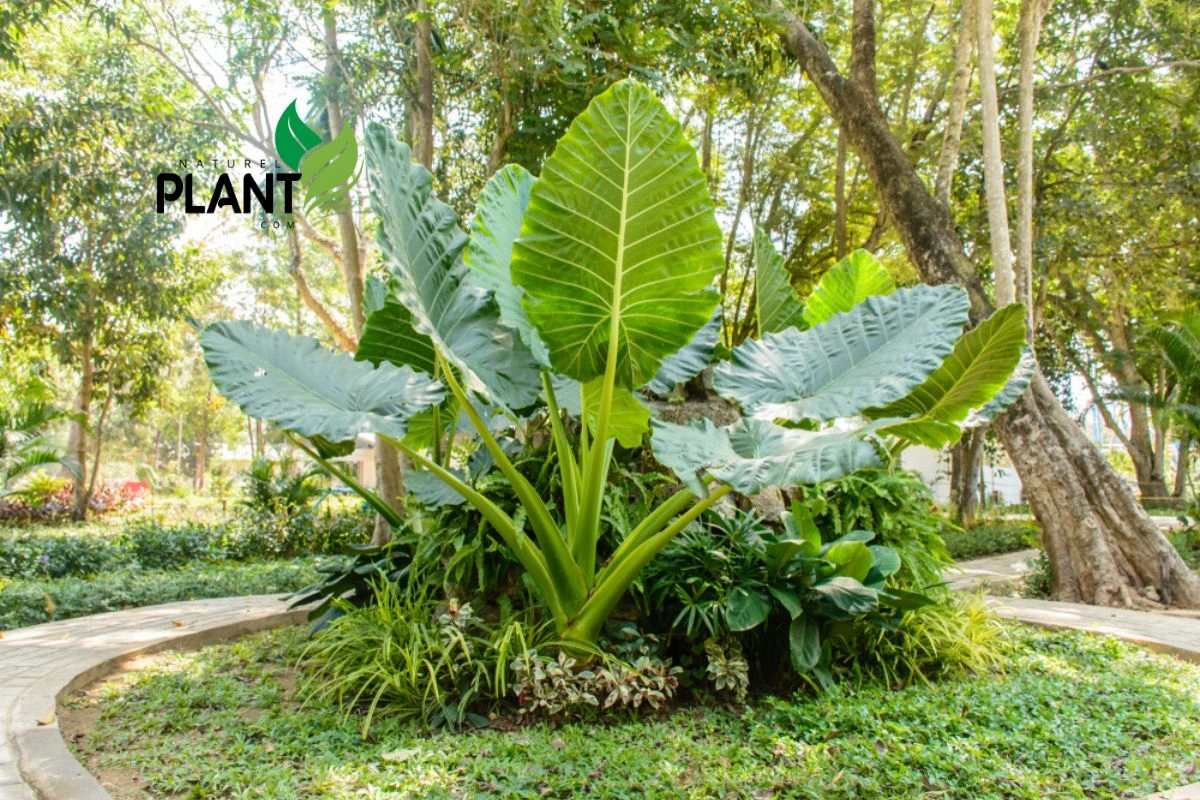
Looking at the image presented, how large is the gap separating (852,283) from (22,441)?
25.5 feet

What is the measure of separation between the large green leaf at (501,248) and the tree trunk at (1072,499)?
432 cm

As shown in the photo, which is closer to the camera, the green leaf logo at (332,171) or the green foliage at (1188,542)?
the green leaf logo at (332,171)

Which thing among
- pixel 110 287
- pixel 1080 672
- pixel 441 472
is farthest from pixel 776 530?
pixel 110 287

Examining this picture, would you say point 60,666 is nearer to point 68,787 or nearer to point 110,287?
point 68,787

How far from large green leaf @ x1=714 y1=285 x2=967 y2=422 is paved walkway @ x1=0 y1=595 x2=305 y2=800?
2.32 meters

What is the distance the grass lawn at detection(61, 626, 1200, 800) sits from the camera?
8.26 feet

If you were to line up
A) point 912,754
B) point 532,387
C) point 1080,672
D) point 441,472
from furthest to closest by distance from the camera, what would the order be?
1. point 1080,672
2. point 532,387
3. point 441,472
4. point 912,754

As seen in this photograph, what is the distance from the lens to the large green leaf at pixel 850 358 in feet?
8.82

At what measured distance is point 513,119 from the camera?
24.1 feet

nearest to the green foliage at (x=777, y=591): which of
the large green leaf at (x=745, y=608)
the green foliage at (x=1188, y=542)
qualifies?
the large green leaf at (x=745, y=608)

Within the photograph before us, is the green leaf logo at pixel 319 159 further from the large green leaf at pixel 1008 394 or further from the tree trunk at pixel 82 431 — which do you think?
the large green leaf at pixel 1008 394

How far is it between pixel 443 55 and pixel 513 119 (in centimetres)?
76

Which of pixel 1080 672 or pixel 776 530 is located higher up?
pixel 776 530

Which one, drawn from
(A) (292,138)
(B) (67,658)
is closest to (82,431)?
(A) (292,138)
